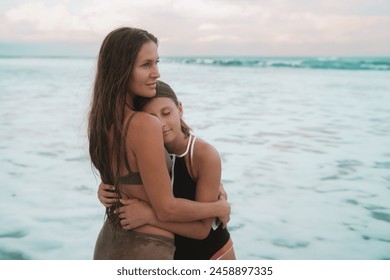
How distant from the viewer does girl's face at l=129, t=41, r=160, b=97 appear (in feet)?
7.10

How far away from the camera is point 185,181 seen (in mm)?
2240

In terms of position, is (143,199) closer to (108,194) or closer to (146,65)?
(108,194)

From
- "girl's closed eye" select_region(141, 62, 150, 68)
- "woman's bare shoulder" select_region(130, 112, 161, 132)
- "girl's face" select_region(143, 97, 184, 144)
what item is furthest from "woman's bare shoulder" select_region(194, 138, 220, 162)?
"girl's closed eye" select_region(141, 62, 150, 68)

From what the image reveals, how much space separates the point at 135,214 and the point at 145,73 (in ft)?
2.10

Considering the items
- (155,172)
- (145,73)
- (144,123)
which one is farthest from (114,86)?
(155,172)

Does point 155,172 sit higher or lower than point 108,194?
higher

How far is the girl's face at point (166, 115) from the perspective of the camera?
223 cm

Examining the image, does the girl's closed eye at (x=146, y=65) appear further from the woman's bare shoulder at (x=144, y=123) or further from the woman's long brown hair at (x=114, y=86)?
the woman's bare shoulder at (x=144, y=123)

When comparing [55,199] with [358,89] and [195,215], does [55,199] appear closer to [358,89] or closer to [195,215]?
[195,215]

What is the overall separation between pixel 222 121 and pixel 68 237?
5.41m

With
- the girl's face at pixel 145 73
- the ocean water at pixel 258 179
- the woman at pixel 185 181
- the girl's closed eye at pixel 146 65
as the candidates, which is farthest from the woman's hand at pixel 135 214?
the ocean water at pixel 258 179
